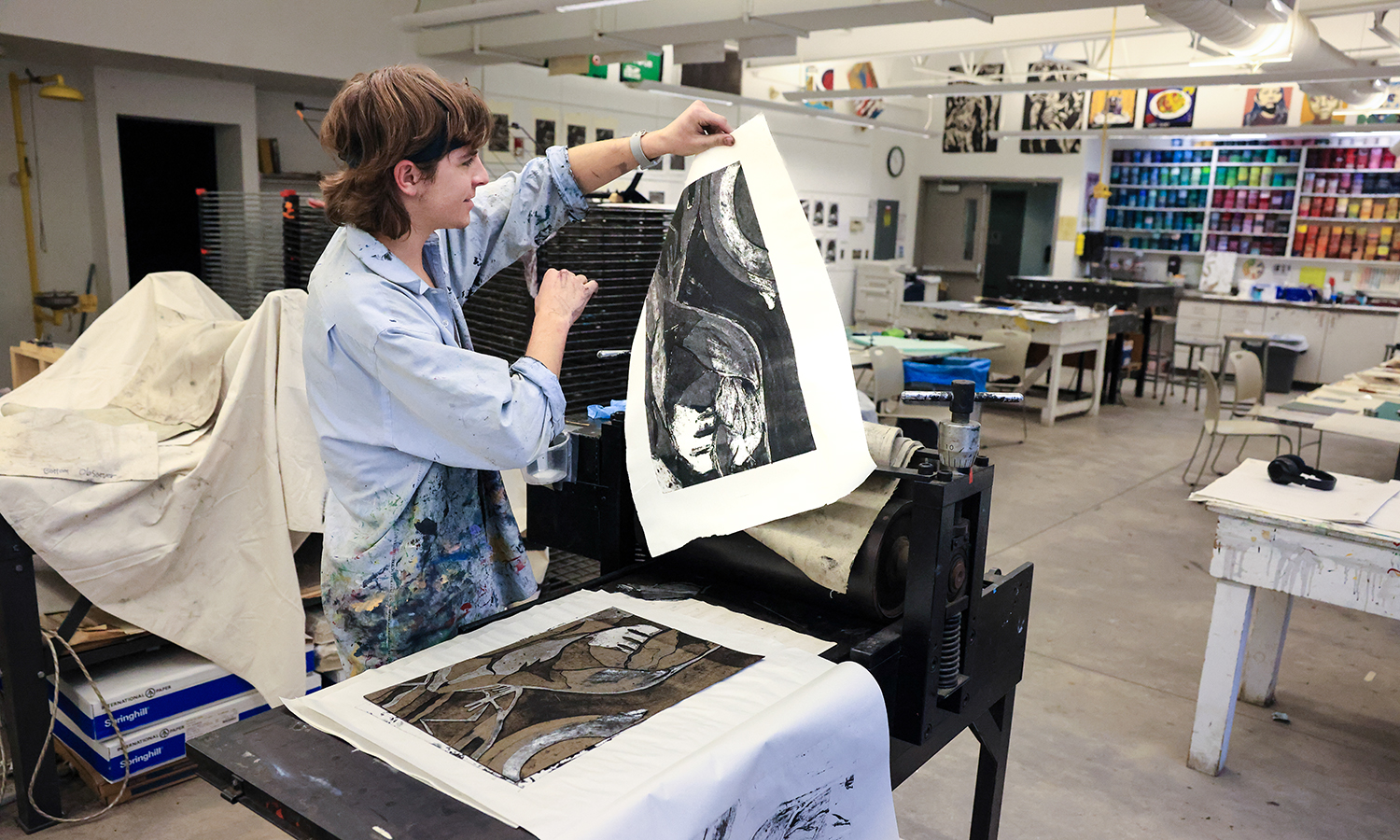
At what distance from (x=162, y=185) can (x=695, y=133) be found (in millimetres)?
6490

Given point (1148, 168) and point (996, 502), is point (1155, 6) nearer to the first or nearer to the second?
point (996, 502)

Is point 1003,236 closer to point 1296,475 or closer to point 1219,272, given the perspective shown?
point 1219,272

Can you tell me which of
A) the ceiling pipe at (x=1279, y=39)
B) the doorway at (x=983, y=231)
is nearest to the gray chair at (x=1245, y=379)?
the ceiling pipe at (x=1279, y=39)

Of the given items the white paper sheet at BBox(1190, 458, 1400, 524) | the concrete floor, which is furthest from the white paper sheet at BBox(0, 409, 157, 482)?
the white paper sheet at BBox(1190, 458, 1400, 524)

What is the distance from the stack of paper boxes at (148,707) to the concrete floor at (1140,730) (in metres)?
0.13

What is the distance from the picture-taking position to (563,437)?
1.53 metres

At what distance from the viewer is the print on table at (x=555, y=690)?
3.20 ft

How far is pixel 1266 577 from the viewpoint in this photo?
7.97 feet

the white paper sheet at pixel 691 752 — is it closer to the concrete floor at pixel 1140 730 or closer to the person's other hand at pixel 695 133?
the person's other hand at pixel 695 133

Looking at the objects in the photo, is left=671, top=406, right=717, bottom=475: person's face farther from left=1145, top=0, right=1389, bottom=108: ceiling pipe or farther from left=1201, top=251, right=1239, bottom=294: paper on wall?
left=1201, top=251, right=1239, bottom=294: paper on wall

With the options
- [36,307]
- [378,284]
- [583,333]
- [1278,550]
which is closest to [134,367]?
[583,333]

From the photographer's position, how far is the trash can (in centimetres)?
892

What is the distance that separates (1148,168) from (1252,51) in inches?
218

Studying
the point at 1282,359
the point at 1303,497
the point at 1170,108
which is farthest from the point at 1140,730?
the point at 1170,108
